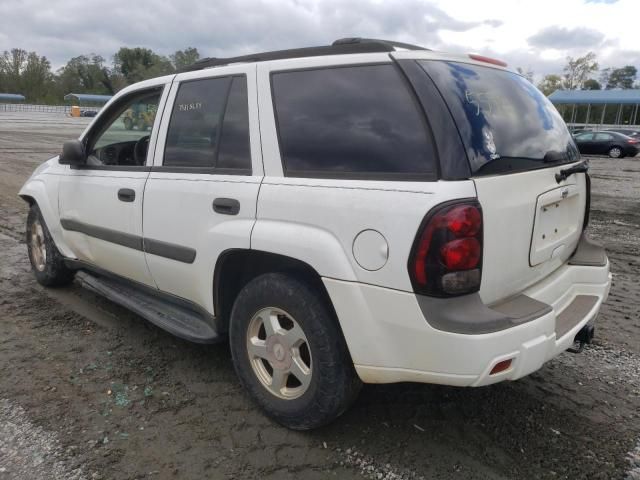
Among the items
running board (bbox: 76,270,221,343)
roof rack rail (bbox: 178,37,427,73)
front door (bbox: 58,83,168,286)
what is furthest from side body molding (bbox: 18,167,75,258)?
roof rack rail (bbox: 178,37,427,73)

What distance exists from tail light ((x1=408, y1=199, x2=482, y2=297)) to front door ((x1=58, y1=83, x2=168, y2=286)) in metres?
2.01

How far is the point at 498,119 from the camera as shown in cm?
246

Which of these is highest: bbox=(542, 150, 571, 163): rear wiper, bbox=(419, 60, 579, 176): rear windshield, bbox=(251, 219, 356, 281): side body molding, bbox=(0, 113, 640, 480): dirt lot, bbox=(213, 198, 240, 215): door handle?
bbox=(419, 60, 579, 176): rear windshield

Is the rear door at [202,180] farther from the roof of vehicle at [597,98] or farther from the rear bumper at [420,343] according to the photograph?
the roof of vehicle at [597,98]

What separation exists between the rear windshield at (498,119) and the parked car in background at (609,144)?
79.4 ft

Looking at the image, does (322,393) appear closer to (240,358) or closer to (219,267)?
(240,358)

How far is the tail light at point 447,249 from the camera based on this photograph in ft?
6.84

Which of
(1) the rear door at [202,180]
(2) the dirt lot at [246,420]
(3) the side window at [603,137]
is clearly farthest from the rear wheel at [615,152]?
(1) the rear door at [202,180]

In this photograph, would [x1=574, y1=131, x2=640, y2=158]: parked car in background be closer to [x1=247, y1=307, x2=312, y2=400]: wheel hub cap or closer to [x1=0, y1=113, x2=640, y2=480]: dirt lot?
[x1=0, y1=113, x2=640, y2=480]: dirt lot

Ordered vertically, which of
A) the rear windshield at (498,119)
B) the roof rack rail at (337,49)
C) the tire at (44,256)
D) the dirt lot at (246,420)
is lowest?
the dirt lot at (246,420)

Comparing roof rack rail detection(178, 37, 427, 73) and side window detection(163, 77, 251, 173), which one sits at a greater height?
roof rack rail detection(178, 37, 427, 73)

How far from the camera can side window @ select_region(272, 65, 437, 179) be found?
2.25 metres

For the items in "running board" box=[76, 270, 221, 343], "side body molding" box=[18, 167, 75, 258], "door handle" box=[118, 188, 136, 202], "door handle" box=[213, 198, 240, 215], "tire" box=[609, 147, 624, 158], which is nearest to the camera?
"door handle" box=[213, 198, 240, 215]

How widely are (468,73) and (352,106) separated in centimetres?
59
